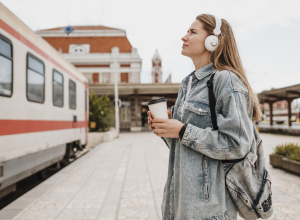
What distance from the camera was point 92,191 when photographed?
4.89m

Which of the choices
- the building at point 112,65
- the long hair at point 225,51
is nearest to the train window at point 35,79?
the long hair at point 225,51

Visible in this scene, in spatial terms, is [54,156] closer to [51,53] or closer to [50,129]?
[50,129]

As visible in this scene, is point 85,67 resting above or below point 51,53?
above

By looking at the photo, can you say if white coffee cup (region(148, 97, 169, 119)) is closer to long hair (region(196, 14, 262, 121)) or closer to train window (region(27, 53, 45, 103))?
long hair (region(196, 14, 262, 121))

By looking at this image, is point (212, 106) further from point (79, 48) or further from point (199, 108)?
point (79, 48)

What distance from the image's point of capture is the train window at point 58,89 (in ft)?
22.0

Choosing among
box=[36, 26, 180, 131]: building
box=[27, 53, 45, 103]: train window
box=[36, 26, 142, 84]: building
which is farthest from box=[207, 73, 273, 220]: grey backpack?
box=[36, 26, 142, 84]: building

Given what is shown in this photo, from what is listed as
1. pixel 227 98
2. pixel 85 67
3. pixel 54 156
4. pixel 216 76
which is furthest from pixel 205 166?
pixel 85 67

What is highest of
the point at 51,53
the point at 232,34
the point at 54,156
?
the point at 51,53

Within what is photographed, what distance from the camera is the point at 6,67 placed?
4258mm

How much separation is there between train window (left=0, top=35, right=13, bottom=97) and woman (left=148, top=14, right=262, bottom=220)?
3.53m

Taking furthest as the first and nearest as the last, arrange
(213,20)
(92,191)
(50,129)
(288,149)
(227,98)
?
(288,149), (50,129), (92,191), (213,20), (227,98)

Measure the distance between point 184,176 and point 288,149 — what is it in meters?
6.31

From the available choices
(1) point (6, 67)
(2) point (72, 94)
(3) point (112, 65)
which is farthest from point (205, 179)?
(3) point (112, 65)
